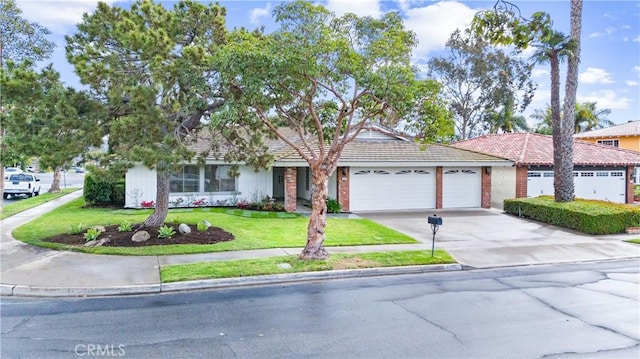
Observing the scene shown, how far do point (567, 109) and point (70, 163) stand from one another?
1771 centimetres

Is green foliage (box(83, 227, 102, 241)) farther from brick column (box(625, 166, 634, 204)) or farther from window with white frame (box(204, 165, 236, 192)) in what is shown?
brick column (box(625, 166, 634, 204))

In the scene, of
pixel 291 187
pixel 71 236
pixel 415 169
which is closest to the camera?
pixel 71 236

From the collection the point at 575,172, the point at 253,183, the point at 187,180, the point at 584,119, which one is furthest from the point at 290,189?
the point at 584,119

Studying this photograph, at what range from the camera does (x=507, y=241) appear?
13117 mm

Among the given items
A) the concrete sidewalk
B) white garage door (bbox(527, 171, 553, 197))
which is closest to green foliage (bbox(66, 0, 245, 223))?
the concrete sidewalk

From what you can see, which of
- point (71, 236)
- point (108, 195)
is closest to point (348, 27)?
point (71, 236)

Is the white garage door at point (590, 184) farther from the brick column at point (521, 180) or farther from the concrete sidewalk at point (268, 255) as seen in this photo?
the concrete sidewalk at point (268, 255)

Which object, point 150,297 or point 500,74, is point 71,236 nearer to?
point 150,297

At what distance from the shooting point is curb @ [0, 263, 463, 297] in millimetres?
7699

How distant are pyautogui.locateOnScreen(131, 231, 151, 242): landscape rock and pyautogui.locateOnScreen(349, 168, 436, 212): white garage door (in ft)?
33.2

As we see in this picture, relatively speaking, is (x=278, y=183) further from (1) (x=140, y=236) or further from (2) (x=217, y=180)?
(1) (x=140, y=236)

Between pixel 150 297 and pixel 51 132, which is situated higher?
pixel 51 132

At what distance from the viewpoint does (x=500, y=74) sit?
38531mm

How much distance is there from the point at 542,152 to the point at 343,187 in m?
11.9
